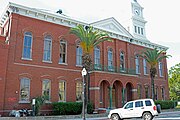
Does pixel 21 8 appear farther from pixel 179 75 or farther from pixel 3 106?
pixel 179 75

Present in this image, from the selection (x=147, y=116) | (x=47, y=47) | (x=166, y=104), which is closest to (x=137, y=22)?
(x=166, y=104)

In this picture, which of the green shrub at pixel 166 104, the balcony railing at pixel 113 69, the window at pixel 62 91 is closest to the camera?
the window at pixel 62 91

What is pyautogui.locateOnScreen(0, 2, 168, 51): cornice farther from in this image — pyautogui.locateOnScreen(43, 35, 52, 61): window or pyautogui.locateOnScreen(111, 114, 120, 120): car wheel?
pyautogui.locateOnScreen(111, 114, 120, 120): car wheel

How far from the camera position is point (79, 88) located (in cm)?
2695

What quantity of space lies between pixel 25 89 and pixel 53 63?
14.6 ft

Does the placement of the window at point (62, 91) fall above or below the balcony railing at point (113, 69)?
below

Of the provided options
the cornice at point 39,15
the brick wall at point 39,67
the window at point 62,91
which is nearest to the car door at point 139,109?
the brick wall at point 39,67

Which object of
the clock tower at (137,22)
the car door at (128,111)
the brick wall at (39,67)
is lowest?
the car door at (128,111)

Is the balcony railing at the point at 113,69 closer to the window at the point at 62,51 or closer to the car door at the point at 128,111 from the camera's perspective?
the window at the point at 62,51

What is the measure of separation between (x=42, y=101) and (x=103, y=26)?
14.5 meters

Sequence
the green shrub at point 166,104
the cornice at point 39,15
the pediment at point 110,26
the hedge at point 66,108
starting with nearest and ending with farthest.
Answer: the hedge at point 66,108 < the cornice at point 39,15 < the pediment at point 110,26 < the green shrub at point 166,104

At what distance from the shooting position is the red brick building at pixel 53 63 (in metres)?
22.1

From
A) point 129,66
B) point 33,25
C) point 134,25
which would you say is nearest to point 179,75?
point 134,25

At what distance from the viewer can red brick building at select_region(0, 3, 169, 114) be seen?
22109 millimetres
